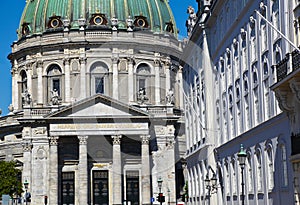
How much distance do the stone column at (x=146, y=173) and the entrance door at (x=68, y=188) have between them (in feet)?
29.4

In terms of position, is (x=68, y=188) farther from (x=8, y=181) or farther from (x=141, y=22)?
(x=141, y=22)

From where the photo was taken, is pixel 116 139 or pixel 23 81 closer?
pixel 116 139

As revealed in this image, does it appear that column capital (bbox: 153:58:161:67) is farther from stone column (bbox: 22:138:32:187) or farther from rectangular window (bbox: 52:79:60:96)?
stone column (bbox: 22:138:32:187)

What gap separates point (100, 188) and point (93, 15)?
24994 millimetres

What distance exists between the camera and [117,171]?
271ft

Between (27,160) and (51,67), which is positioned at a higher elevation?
(51,67)

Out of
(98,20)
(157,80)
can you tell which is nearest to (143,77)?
(157,80)

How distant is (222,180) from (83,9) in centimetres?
5805

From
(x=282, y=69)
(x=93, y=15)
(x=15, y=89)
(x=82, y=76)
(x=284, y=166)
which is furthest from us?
(x=15, y=89)

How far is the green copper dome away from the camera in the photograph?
9944 cm

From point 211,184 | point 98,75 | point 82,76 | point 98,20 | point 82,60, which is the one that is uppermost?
point 98,20

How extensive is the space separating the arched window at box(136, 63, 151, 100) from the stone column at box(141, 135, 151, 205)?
16.7 meters

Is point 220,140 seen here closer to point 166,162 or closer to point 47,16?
point 166,162

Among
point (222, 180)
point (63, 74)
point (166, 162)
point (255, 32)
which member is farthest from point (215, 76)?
point (63, 74)
